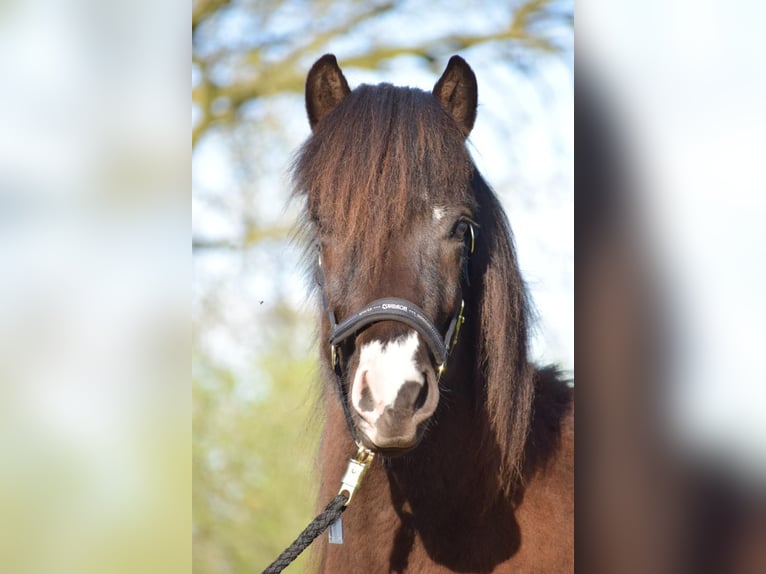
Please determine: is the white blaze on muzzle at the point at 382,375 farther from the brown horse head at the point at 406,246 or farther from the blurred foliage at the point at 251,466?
the blurred foliage at the point at 251,466

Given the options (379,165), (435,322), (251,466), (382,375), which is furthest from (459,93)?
(251,466)

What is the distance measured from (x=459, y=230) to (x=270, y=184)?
193 cm

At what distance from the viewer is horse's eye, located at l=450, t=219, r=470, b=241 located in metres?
1.43

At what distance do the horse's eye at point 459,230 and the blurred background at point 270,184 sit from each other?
104 cm

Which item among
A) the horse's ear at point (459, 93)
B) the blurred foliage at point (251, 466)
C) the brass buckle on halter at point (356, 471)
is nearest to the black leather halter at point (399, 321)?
the brass buckle on halter at point (356, 471)

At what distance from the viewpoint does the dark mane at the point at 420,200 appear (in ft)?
4.60

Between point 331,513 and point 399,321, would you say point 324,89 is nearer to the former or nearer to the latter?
point 399,321

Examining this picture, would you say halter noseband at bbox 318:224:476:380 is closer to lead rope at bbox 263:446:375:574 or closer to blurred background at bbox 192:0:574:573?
lead rope at bbox 263:446:375:574

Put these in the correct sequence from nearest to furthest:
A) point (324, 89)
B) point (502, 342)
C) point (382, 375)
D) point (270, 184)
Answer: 1. point (382, 375)
2. point (502, 342)
3. point (324, 89)
4. point (270, 184)

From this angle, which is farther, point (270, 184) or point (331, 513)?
point (270, 184)

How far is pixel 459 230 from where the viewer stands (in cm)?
144
